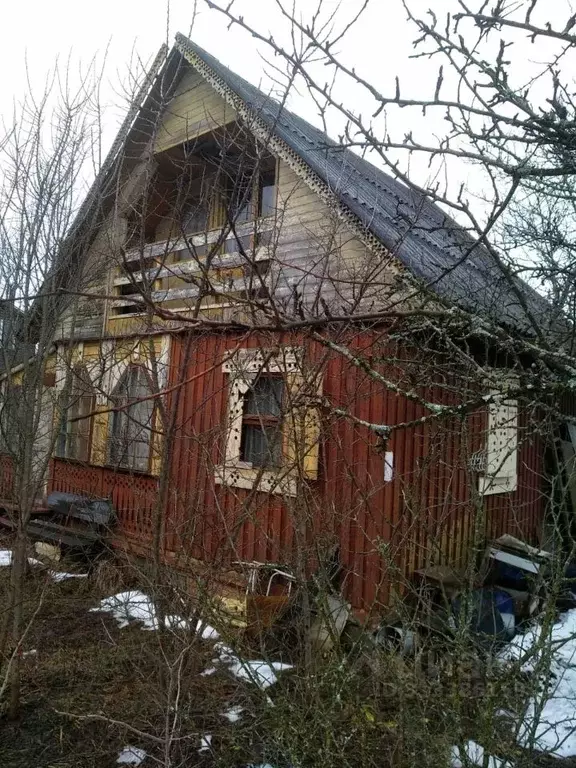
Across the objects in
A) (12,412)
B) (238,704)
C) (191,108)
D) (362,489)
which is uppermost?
(191,108)

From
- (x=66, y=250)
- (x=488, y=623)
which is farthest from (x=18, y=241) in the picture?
(x=488, y=623)

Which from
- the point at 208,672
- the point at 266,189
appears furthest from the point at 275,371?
the point at 266,189

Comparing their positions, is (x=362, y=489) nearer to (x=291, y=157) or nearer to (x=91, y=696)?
Result: (x=91, y=696)

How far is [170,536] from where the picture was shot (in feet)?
25.2

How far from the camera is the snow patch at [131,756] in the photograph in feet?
12.2

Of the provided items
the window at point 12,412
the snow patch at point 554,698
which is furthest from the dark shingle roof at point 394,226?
the window at point 12,412

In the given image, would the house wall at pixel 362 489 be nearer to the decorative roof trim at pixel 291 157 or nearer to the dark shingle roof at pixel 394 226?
the dark shingle roof at pixel 394 226

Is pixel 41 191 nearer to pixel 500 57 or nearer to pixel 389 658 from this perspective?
pixel 500 57

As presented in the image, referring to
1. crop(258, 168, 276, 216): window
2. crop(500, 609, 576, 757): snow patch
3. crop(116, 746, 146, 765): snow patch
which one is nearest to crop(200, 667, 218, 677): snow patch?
crop(116, 746, 146, 765): snow patch

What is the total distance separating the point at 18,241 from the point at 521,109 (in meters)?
4.47

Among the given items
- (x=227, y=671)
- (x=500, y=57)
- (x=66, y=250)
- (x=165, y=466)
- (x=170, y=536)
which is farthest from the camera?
(x=170, y=536)

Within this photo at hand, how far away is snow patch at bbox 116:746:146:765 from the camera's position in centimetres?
371

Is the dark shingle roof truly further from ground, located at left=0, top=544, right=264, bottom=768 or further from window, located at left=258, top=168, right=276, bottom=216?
ground, located at left=0, top=544, right=264, bottom=768

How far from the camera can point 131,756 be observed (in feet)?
12.4
